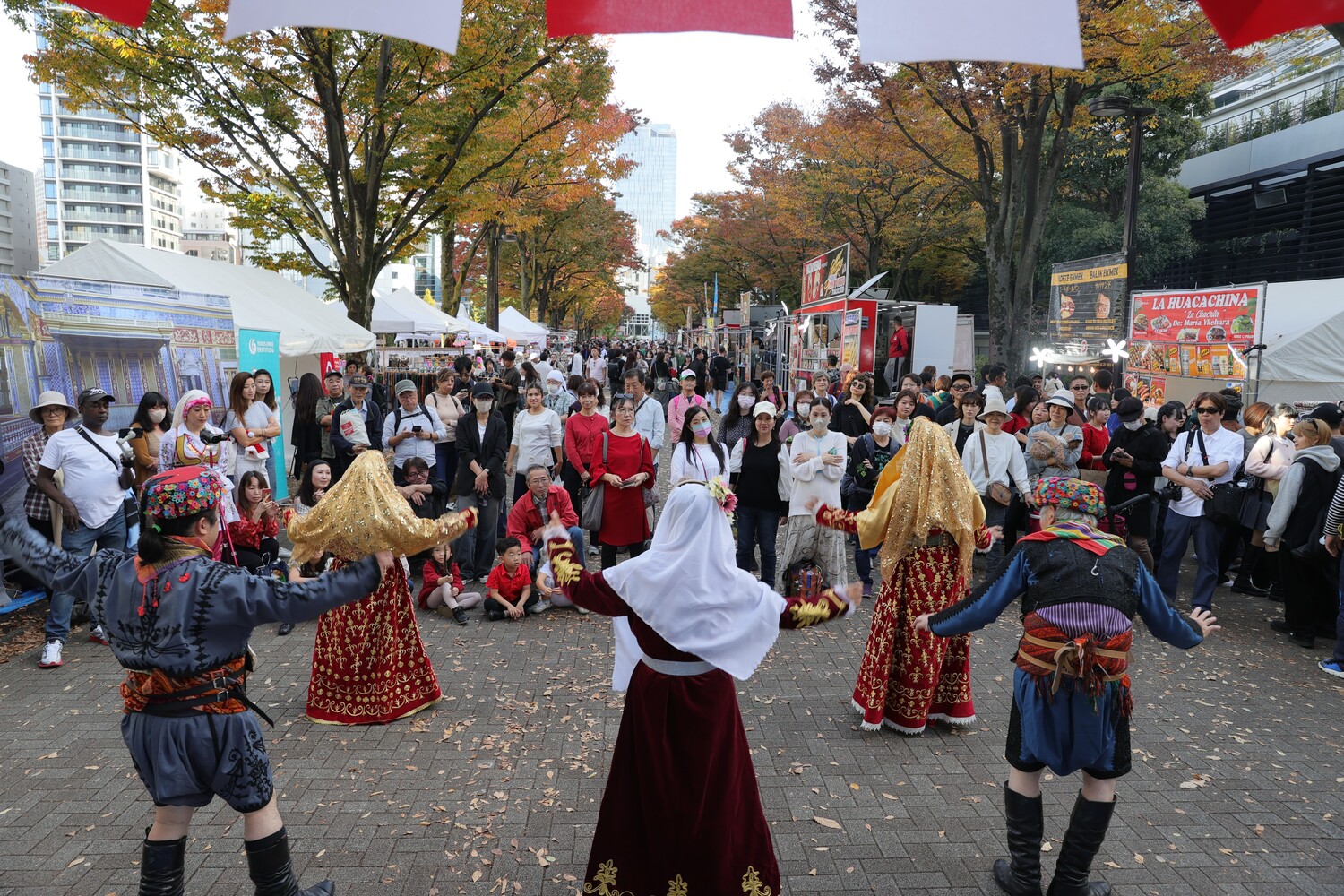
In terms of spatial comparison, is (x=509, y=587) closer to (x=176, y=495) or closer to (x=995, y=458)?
(x=995, y=458)

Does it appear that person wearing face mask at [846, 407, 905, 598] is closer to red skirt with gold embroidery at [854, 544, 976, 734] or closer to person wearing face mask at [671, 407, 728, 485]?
person wearing face mask at [671, 407, 728, 485]

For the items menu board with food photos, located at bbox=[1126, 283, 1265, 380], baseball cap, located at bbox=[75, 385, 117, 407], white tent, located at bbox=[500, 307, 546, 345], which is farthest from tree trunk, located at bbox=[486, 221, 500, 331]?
baseball cap, located at bbox=[75, 385, 117, 407]

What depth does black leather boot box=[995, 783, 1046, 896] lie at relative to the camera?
3605mm

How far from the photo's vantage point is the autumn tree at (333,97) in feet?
41.9

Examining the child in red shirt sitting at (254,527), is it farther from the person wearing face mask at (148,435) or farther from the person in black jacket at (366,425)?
the person in black jacket at (366,425)

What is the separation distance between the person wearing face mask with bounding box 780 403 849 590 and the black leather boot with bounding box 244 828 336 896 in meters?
4.99

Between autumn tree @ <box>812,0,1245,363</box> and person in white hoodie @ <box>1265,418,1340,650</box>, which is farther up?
autumn tree @ <box>812,0,1245,363</box>

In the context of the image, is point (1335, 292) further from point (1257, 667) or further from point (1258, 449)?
point (1257, 667)

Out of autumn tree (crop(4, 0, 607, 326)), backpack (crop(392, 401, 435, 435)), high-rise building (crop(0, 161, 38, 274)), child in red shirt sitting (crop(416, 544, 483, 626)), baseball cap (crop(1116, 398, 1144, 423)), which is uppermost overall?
autumn tree (crop(4, 0, 607, 326))

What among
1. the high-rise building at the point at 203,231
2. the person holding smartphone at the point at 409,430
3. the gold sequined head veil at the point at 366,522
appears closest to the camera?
the gold sequined head veil at the point at 366,522

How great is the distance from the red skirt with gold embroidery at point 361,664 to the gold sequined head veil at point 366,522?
0.40 metres

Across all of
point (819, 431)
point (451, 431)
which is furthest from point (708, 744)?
point (451, 431)

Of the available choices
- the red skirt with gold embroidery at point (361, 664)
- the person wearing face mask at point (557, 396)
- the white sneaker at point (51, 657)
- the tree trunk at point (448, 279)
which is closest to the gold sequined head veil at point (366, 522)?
the red skirt with gold embroidery at point (361, 664)

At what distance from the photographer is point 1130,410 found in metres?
8.17
